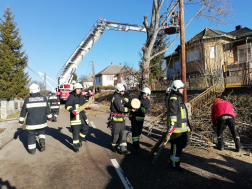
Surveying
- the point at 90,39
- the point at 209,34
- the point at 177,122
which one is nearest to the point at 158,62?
the point at 209,34

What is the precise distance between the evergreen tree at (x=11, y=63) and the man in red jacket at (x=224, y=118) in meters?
16.9

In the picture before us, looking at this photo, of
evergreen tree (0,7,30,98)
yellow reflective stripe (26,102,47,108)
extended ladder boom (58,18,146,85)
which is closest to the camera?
yellow reflective stripe (26,102,47,108)

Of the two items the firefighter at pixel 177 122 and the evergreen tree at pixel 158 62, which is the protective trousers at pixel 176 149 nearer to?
the firefighter at pixel 177 122

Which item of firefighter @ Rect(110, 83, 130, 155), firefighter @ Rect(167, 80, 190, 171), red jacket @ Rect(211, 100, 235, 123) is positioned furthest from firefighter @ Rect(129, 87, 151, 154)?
red jacket @ Rect(211, 100, 235, 123)

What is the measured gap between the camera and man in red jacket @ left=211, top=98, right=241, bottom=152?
495 cm

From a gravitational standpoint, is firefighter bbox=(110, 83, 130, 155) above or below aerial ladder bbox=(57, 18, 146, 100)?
below

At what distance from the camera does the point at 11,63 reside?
1661 centimetres

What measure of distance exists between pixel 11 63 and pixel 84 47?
23.0ft

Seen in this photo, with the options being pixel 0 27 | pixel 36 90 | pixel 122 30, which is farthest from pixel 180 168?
pixel 0 27

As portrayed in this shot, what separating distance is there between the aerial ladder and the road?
15.3 m

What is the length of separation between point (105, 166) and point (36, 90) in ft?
9.79

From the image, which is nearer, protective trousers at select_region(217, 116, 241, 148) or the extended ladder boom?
protective trousers at select_region(217, 116, 241, 148)

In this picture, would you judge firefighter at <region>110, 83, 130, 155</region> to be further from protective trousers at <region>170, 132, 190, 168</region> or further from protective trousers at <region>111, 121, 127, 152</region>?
protective trousers at <region>170, 132, 190, 168</region>

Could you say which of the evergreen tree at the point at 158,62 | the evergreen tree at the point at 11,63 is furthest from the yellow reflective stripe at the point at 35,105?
the evergreen tree at the point at 158,62
